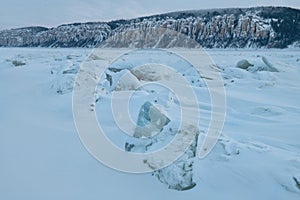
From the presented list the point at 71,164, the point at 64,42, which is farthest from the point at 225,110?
the point at 64,42

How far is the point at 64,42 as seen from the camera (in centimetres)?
3100

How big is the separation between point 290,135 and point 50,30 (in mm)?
36255

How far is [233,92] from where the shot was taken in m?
5.54

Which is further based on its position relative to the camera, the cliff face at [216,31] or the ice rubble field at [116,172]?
the cliff face at [216,31]

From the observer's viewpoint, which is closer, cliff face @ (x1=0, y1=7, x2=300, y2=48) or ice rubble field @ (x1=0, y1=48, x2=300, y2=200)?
ice rubble field @ (x1=0, y1=48, x2=300, y2=200)

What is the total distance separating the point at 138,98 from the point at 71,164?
1.54m

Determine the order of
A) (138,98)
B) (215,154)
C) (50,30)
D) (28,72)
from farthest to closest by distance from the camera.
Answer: (50,30) < (28,72) < (138,98) < (215,154)

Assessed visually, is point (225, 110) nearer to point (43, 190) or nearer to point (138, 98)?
point (138, 98)

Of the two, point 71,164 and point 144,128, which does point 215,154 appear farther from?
point 71,164

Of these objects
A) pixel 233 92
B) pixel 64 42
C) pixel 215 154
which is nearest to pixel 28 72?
pixel 233 92

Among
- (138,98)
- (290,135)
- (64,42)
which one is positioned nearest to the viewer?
(290,135)

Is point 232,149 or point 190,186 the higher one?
point 232,149

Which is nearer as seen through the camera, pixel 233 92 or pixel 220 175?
→ pixel 220 175

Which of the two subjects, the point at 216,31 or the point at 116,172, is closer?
the point at 116,172
